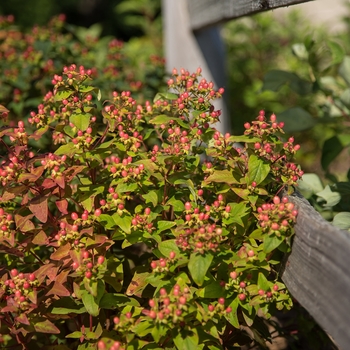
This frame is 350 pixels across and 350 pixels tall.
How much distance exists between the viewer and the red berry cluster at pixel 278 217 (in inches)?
62.9

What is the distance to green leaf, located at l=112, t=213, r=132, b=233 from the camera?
5.63ft

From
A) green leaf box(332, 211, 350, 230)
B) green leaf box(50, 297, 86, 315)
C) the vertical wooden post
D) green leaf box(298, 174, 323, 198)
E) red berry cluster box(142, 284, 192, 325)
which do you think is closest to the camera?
red berry cluster box(142, 284, 192, 325)

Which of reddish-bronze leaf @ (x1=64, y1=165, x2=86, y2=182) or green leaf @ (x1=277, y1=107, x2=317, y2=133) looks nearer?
reddish-bronze leaf @ (x1=64, y1=165, x2=86, y2=182)

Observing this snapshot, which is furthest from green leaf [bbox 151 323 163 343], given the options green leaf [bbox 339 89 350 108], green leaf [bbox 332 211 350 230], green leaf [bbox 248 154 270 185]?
green leaf [bbox 339 89 350 108]

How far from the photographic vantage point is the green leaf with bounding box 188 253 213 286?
5.12 feet

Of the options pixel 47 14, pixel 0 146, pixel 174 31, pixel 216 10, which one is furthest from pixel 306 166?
pixel 47 14

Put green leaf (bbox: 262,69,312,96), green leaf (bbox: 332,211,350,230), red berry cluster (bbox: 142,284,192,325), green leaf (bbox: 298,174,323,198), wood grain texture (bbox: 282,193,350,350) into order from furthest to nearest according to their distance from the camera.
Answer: green leaf (bbox: 262,69,312,96)
green leaf (bbox: 298,174,323,198)
green leaf (bbox: 332,211,350,230)
red berry cluster (bbox: 142,284,192,325)
wood grain texture (bbox: 282,193,350,350)

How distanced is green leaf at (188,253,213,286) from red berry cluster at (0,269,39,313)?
18.2 inches

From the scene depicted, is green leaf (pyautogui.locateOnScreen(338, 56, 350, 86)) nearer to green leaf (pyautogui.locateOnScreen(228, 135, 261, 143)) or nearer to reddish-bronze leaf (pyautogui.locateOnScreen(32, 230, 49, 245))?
green leaf (pyautogui.locateOnScreen(228, 135, 261, 143))

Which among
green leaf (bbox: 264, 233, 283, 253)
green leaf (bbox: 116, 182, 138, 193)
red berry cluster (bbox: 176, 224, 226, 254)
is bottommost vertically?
green leaf (bbox: 264, 233, 283, 253)

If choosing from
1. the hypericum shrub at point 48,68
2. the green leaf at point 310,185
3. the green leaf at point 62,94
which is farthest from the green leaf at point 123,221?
the hypericum shrub at point 48,68

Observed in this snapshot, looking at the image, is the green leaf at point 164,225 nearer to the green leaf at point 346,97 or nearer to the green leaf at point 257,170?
the green leaf at point 257,170

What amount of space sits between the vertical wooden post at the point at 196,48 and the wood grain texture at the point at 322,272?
2454mm

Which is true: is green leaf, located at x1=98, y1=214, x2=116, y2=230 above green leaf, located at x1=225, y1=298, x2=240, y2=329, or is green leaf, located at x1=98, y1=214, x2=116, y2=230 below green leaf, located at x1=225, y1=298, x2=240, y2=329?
above
